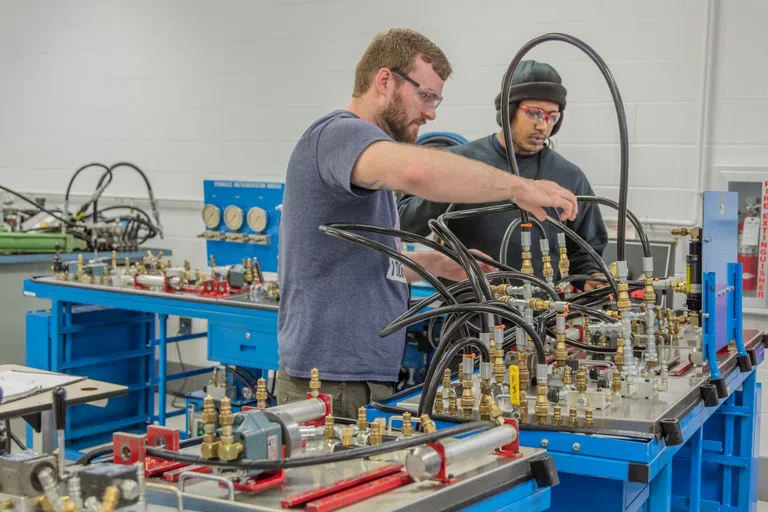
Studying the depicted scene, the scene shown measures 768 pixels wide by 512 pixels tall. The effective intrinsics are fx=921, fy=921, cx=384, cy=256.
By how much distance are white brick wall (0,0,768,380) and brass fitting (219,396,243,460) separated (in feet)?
10.7

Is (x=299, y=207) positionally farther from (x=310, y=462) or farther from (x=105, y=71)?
(x=105, y=71)

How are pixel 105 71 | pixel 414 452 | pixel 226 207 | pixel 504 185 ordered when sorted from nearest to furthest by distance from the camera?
pixel 414 452 → pixel 504 185 → pixel 226 207 → pixel 105 71

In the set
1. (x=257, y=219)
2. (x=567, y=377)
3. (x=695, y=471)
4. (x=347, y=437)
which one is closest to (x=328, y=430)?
(x=347, y=437)

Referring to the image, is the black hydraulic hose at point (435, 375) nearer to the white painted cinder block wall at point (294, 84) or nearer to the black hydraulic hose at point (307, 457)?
the black hydraulic hose at point (307, 457)

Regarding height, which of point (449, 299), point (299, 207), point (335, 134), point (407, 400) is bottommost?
point (407, 400)

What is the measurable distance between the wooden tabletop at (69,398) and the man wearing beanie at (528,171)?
113cm

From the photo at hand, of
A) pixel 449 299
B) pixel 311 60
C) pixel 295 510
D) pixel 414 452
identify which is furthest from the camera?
pixel 311 60

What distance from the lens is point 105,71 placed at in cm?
602

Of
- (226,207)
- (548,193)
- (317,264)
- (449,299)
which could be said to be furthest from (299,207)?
(226,207)

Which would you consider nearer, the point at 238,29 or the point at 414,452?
the point at 414,452

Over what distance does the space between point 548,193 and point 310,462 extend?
776mm

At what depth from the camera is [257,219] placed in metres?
4.35

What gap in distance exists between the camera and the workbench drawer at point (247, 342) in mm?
3564

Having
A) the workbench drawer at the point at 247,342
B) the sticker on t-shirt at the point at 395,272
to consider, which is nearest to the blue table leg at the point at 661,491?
the sticker on t-shirt at the point at 395,272
